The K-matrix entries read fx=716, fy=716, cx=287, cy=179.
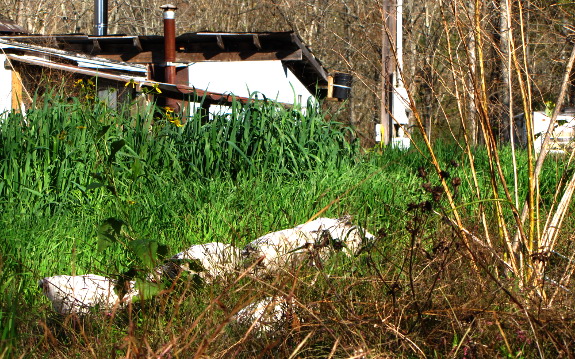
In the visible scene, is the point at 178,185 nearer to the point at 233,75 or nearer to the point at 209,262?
the point at 209,262

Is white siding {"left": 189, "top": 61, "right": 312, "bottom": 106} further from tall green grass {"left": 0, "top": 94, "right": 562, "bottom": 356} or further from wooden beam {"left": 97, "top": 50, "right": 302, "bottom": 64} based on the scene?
tall green grass {"left": 0, "top": 94, "right": 562, "bottom": 356}

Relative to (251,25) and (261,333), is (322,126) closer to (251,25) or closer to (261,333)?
(261,333)

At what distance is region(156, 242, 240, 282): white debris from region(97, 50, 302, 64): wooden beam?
13.2 metres

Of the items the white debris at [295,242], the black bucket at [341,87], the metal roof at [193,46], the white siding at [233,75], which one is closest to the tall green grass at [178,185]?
the white debris at [295,242]

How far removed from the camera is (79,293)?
3.24 metres

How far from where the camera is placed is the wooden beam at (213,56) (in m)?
16.5

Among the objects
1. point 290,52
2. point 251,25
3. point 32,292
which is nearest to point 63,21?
point 251,25

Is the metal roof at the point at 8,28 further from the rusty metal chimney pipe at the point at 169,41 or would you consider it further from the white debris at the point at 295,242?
the white debris at the point at 295,242

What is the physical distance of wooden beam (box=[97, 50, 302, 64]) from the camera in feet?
54.3

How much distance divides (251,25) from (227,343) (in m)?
28.0

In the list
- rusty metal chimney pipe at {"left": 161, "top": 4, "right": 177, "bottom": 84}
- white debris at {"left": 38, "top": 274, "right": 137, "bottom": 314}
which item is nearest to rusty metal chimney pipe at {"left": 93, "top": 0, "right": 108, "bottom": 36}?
rusty metal chimney pipe at {"left": 161, "top": 4, "right": 177, "bottom": 84}

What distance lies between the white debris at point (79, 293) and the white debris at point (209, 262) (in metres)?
0.20

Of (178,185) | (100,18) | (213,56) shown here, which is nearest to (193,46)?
(213,56)

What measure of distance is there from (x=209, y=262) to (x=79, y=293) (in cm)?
60
